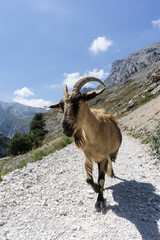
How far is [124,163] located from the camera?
324 inches

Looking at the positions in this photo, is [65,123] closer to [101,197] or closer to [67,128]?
[67,128]

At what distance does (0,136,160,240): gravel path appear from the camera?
10.8ft

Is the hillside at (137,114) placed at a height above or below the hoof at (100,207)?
above

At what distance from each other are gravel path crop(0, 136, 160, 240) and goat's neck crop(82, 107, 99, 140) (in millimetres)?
1945

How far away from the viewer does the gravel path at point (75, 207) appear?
3.30m

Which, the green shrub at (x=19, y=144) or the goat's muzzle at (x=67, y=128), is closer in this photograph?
the goat's muzzle at (x=67, y=128)

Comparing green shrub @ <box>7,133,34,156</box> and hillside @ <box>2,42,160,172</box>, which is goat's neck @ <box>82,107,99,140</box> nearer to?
hillside @ <box>2,42,160,172</box>

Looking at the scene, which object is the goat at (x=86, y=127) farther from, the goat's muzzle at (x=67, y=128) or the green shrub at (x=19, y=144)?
the green shrub at (x=19, y=144)

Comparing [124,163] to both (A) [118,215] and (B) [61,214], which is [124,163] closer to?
(A) [118,215]

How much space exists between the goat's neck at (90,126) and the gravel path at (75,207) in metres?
1.95

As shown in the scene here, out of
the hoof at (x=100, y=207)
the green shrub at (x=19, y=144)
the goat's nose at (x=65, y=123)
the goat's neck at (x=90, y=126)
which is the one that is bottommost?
the hoof at (x=100, y=207)

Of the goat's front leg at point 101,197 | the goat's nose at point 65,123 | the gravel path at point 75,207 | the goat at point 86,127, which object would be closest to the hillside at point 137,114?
the goat at point 86,127

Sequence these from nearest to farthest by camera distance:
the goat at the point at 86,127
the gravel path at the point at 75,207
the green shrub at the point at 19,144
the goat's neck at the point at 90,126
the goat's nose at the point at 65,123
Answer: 1. the goat's nose at the point at 65,123
2. the goat at the point at 86,127
3. the gravel path at the point at 75,207
4. the goat's neck at the point at 90,126
5. the green shrub at the point at 19,144

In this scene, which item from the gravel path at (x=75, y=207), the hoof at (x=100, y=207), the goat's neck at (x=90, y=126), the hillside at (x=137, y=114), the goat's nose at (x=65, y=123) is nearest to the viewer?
the goat's nose at (x=65, y=123)
